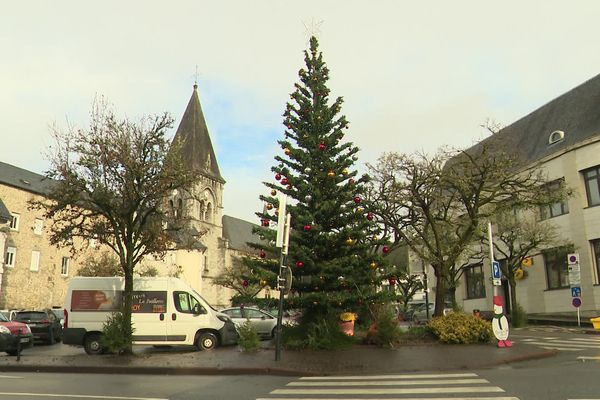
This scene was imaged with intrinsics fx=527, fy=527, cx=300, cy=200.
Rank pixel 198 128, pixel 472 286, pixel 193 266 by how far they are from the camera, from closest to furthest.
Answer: pixel 472 286 < pixel 193 266 < pixel 198 128

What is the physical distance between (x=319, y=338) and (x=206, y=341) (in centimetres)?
406

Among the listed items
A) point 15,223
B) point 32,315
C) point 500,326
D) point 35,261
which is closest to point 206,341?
point 500,326

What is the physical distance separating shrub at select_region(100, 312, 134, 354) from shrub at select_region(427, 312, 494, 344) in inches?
378

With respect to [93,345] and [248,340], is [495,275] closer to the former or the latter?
[248,340]

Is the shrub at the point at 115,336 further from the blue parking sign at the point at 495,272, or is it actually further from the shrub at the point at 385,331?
the blue parking sign at the point at 495,272

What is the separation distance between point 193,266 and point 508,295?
151ft

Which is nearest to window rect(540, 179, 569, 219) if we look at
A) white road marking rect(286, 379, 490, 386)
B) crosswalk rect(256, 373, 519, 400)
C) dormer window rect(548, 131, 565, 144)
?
dormer window rect(548, 131, 565, 144)

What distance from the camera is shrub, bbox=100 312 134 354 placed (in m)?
15.8

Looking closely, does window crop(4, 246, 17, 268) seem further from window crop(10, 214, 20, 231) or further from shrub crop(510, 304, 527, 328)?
shrub crop(510, 304, 527, 328)

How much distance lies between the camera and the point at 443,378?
34.5 ft

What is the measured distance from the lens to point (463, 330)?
16.2 meters

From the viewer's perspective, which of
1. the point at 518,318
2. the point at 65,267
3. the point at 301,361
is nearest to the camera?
the point at 301,361

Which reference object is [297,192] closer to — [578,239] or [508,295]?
[578,239]

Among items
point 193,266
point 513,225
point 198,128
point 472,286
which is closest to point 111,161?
point 513,225
